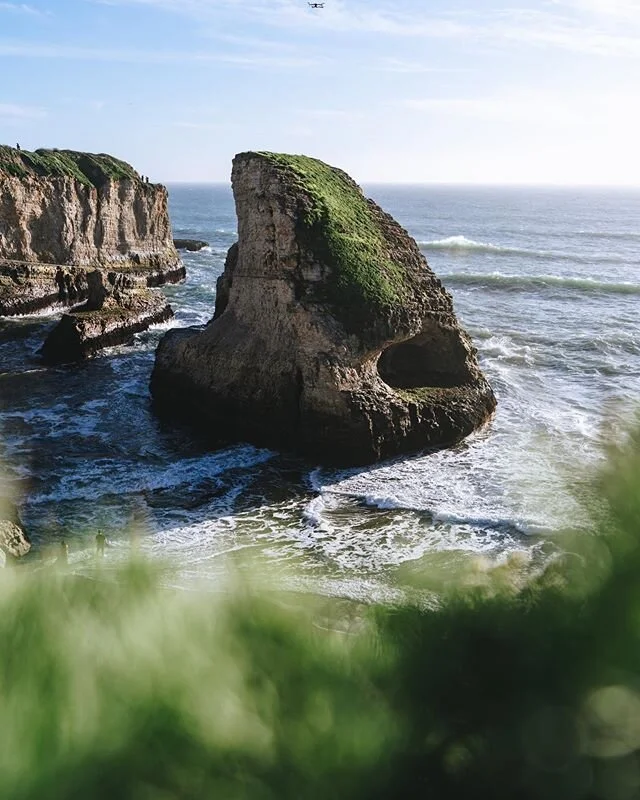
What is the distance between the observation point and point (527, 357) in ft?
93.4

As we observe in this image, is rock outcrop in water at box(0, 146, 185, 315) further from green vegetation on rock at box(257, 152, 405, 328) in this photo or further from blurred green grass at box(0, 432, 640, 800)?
blurred green grass at box(0, 432, 640, 800)

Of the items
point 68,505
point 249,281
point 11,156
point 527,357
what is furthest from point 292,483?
point 11,156

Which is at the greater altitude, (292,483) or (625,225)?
(625,225)

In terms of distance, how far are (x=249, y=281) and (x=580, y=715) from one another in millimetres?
18777

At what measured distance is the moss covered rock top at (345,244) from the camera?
19.2 metres

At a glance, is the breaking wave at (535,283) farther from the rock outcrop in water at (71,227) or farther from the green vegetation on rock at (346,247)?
the green vegetation on rock at (346,247)

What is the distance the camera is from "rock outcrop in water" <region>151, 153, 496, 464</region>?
18338 millimetres

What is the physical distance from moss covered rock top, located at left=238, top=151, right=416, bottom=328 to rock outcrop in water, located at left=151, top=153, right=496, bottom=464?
36 millimetres

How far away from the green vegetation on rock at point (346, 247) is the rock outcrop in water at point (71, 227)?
20.9m

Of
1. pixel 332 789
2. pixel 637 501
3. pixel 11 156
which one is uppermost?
pixel 11 156

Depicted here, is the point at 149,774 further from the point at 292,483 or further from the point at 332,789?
the point at 292,483

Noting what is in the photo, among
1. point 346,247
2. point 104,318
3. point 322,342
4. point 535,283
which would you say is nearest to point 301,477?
point 322,342

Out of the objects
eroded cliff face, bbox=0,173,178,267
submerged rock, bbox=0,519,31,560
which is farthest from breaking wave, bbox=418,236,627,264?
submerged rock, bbox=0,519,31,560

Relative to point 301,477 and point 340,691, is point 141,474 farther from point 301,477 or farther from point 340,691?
point 340,691
